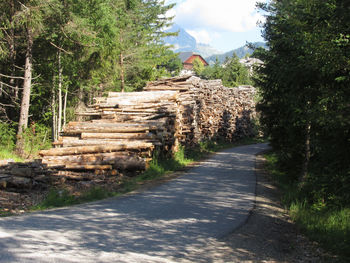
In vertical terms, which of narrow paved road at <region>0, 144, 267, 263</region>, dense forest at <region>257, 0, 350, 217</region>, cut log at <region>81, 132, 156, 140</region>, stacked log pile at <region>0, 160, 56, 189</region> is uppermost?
dense forest at <region>257, 0, 350, 217</region>

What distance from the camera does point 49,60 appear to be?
17.6 meters

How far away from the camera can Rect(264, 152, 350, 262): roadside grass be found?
5070mm

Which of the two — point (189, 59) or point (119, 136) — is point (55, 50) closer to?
point (119, 136)

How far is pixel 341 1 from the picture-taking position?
197 inches

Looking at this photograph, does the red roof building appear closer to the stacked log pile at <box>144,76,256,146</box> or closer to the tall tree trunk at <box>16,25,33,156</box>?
the stacked log pile at <box>144,76,256,146</box>

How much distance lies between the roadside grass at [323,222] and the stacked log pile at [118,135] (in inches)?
201

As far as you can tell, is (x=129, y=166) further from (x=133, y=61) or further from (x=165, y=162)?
(x=133, y=61)

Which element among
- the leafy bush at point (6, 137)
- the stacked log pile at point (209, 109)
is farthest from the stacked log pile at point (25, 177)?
the stacked log pile at point (209, 109)

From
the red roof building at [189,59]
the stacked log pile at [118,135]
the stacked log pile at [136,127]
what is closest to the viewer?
the stacked log pile at [118,135]

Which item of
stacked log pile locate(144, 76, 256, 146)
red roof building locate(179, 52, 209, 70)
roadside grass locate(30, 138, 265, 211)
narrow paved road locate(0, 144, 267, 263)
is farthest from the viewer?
red roof building locate(179, 52, 209, 70)

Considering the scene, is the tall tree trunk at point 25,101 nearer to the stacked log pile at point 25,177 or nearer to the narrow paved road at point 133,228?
the stacked log pile at point 25,177

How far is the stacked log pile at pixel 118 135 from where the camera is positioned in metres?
10.6

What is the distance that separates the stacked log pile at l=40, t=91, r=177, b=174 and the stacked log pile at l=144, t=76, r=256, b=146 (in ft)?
5.39

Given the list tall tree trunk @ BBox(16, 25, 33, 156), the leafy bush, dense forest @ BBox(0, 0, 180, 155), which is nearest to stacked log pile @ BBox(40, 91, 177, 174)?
tall tree trunk @ BBox(16, 25, 33, 156)
